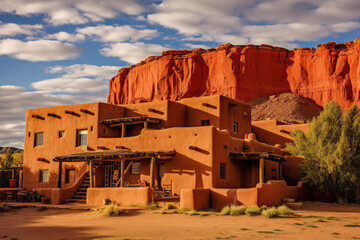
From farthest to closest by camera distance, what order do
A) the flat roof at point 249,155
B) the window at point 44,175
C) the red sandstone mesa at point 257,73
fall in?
the red sandstone mesa at point 257,73
the window at point 44,175
the flat roof at point 249,155

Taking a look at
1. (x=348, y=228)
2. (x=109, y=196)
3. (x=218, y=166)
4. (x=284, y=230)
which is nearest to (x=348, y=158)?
(x=218, y=166)

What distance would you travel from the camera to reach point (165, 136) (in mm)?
24141

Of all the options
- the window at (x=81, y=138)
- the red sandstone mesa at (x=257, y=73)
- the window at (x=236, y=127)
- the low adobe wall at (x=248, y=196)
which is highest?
the red sandstone mesa at (x=257, y=73)

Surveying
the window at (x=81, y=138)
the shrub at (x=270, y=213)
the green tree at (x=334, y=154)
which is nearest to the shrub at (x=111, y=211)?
the shrub at (x=270, y=213)

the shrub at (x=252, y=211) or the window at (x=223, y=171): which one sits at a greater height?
the window at (x=223, y=171)

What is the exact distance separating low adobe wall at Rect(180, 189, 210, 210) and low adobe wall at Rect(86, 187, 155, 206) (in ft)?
5.89

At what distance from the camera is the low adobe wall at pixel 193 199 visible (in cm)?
2023

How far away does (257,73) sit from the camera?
281 feet

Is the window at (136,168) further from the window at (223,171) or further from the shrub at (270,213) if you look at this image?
the shrub at (270,213)

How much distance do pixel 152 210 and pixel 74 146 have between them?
10.7 meters

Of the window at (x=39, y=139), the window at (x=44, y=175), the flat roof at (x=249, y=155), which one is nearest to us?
the flat roof at (x=249, y=155)

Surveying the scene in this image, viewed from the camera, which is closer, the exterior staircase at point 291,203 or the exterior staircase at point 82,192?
the exterior staircase at point 291,203

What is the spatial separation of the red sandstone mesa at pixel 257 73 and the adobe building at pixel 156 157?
51.7 m

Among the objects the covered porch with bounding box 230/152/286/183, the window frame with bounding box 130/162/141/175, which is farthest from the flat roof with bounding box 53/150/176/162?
the covered porch with bounding box 230/152/286/183
